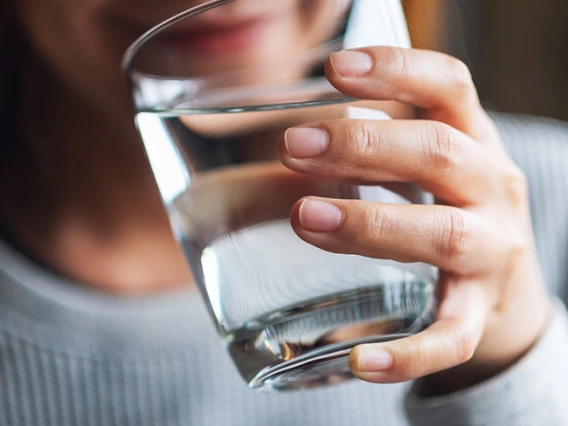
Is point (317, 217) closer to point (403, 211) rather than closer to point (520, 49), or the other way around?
point (403, 211)

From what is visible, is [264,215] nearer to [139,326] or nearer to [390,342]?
[390,342]

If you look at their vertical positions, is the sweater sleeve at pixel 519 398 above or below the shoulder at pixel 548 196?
below

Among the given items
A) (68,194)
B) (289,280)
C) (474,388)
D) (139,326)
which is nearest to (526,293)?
(474,388)

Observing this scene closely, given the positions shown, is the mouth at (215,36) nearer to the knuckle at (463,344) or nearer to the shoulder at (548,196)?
the knuckle at (463,344)

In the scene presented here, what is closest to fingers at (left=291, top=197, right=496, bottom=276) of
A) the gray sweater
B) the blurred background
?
the gray sweater

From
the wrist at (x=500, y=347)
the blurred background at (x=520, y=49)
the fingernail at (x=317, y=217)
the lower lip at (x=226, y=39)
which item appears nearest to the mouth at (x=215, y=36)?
the lower lip at (x=226, y=39)

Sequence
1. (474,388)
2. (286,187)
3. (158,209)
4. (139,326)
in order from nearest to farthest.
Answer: (286,187) → (474,388) → (139,326) → (158,209)

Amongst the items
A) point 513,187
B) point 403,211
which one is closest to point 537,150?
point 513,187
